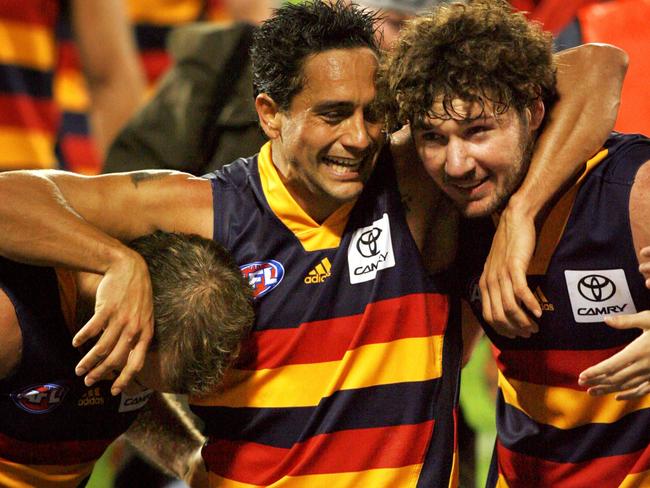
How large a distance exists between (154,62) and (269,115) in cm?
274

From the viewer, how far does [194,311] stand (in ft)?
8.61

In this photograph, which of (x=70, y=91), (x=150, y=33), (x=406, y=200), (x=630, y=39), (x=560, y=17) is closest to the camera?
(x=406, y=200)

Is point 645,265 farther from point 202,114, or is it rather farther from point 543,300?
point 202,114

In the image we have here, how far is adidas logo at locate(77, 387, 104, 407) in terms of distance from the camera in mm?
2746

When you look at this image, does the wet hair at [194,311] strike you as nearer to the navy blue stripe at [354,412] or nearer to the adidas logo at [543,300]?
the navy blue stripe at [354,412]

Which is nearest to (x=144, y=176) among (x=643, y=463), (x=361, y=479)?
(x=361, y=479)

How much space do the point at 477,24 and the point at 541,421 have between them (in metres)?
0.93

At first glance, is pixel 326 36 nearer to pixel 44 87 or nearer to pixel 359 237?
pixel 359 237

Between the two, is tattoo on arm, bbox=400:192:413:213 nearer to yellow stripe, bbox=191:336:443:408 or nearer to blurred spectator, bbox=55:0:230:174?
yellow stripe, bbox=191:336:443:408

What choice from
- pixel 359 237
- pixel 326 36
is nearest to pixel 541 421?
pixel 359 237

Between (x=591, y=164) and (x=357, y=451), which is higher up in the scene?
(x=591, y=164)

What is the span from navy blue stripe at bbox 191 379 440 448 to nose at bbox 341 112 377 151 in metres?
0.55

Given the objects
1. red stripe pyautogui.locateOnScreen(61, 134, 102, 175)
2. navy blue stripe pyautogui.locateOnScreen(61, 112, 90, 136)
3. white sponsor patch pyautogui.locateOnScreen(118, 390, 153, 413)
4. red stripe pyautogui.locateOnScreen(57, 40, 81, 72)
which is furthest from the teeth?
navy blue stripe pyautogui.locateOnScreen(61, 112, 90, 136)

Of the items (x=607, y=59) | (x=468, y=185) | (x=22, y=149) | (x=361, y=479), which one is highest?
(x=607, y=59)
